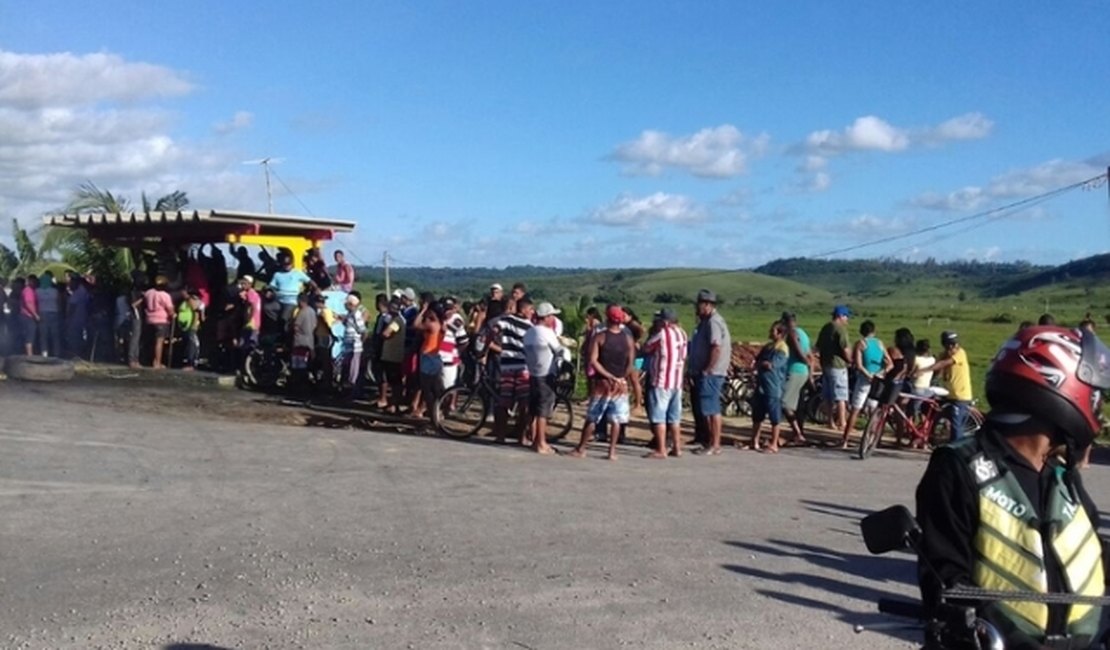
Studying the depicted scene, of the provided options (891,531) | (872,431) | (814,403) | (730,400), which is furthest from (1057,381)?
(730,400)

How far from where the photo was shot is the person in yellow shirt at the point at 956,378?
15633mm

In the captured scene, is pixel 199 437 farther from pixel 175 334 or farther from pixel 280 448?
pixel 175 334

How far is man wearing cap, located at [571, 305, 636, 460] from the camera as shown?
14078 millimetres

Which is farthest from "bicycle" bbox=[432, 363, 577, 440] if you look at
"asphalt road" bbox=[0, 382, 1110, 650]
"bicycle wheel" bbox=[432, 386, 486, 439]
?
"asphalt road" bbox=[0, 382, 1110, 650]

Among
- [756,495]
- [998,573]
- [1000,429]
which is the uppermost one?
[1000,429]

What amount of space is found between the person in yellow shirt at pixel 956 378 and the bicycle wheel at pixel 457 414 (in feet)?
19.2

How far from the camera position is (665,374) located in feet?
46.4

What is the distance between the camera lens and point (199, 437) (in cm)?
1392

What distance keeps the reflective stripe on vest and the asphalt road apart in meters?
3.64

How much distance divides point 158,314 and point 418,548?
12470mm

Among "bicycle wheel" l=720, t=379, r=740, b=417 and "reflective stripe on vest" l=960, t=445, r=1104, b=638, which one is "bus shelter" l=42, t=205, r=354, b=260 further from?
"reflective stripe on vest" l=960, t=445, r=1104, b=638

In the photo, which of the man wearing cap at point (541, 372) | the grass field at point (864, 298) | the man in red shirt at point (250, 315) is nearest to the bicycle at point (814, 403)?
the man wearing cap at point (541, 372)

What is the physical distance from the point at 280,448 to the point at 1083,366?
11.1m

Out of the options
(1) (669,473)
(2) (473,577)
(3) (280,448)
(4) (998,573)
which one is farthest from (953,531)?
(3) (280,448)
